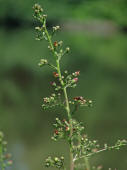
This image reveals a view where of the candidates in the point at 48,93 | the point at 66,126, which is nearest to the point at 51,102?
the point at 66,126

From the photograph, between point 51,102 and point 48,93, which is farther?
point 48,93

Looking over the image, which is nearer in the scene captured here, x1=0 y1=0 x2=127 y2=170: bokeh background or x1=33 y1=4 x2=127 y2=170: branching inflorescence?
x1=33 y1=4 x2=127 y2=170: branching inflorescence

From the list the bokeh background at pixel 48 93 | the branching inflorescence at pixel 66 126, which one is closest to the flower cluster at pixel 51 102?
the branching inflorescence at pixel 66 126

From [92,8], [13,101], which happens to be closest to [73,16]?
[92,8]

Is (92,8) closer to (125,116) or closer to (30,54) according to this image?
(30,54)

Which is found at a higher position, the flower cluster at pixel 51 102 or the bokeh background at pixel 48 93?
the bokeh background at pixel 48 93

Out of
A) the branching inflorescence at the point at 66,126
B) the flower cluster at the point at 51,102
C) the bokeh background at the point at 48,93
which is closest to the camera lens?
the branching inflorescence at the point at 66,126

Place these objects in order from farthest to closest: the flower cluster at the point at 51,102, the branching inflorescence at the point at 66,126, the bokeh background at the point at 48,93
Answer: the bokeh background at the point at 48,93
the flower cluster at the point at 51,102
the branching inflorescence at the point at 66,126

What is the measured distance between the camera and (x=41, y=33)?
2174mm

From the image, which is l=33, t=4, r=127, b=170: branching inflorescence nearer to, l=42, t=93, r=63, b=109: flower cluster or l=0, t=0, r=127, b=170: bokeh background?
l=42, t=93, r=63, b=109: flower cluster

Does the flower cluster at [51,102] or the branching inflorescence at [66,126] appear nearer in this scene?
the branching inflorescence at [66,126]

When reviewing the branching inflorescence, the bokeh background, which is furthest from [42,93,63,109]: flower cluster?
the bokeh background

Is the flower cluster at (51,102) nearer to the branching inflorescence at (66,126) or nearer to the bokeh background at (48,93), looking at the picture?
the branching inflorescence at (66,126)

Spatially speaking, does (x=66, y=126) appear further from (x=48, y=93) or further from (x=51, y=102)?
(x=48, y=93)
